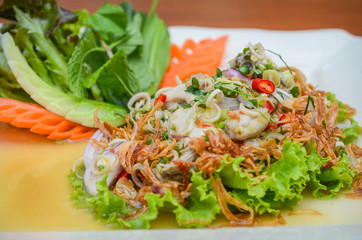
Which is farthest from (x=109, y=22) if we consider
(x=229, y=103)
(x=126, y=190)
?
(x=126, y=190)

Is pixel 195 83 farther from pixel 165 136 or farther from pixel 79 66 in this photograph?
pixel 79 66

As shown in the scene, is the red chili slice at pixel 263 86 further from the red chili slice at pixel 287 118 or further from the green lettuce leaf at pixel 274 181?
the green lettuce leaf at pixel 274 181

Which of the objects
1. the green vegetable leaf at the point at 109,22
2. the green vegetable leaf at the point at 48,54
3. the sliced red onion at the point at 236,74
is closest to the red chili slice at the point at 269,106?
the sliced red onion at the point at 236,74

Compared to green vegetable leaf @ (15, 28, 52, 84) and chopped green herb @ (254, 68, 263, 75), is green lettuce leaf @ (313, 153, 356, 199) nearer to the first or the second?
chopped green herb @ (254, 68, 263, 75)

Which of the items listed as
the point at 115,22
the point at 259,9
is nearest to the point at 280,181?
the point at 115,22

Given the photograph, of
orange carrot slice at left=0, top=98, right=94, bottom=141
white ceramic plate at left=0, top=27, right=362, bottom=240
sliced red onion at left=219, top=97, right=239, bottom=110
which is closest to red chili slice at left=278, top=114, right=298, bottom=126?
sliced red onion at left=219, top=97, right=239, bottom=110

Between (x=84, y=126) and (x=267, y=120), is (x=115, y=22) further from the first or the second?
(x=267, y=120)
